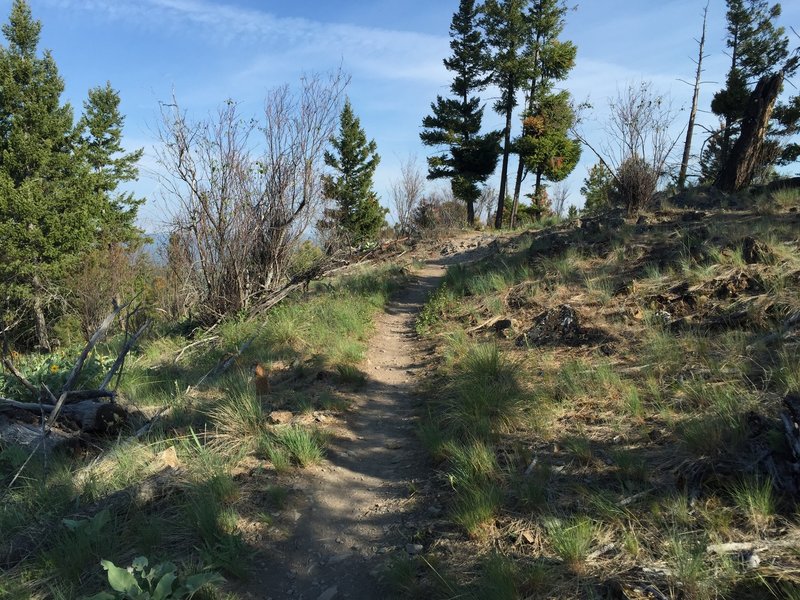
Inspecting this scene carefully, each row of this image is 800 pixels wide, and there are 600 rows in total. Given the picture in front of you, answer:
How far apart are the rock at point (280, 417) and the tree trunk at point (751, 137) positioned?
34.4 ft

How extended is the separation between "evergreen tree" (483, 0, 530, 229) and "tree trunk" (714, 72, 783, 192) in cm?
1533

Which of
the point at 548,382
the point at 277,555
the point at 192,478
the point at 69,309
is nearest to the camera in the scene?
the point at 277,555

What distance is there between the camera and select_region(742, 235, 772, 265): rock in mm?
5613

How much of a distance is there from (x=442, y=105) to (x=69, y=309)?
70.5 ft

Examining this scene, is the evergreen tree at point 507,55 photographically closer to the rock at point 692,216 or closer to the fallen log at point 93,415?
the rock at point 692,216

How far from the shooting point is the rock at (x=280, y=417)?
4.44 meters

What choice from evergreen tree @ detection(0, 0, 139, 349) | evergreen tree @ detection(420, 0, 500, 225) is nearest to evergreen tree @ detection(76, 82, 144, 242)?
evergreen tree @ detection(0, 0, 139, 349)

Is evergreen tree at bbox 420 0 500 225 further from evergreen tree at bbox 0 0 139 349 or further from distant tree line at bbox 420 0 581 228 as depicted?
evergreen tree at bbox 0 0 139 349

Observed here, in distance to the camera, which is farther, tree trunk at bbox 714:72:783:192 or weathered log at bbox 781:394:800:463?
tree trunk at bbox 714:72:783:192

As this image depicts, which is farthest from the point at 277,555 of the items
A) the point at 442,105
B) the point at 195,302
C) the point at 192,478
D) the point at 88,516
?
the point at 442,105

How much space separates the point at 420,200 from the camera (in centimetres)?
2278

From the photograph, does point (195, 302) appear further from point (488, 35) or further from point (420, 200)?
point (488, 35)

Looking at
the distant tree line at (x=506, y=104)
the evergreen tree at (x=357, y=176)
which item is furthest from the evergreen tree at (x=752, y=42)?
the evergreen tree at (x=357, y=176)

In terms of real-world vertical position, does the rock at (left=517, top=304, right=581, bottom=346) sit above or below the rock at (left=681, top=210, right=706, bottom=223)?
below
